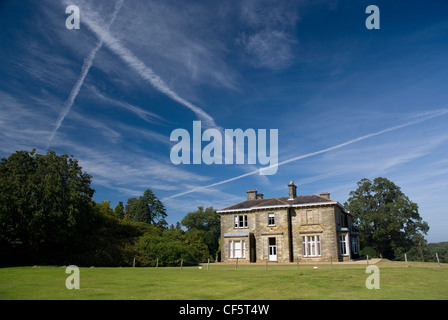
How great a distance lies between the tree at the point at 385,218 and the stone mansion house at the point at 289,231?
13.3m

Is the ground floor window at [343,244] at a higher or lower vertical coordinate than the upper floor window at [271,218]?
lower

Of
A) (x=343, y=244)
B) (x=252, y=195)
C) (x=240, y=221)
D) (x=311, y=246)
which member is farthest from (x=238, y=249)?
(x=343, y=244)

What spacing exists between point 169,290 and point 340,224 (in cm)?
3055

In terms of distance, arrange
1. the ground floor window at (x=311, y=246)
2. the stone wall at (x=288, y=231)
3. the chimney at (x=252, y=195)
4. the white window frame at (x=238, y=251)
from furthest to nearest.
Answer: the chimney at (x=252, y=195) < the white window frame at (x=238, y=251) < the ground floor window at (x=311, y=246) < the stone wall at (x=288, y=231)

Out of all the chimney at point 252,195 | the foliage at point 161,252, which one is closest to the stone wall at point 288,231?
the chimney at point 252,195

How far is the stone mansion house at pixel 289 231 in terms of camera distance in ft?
119

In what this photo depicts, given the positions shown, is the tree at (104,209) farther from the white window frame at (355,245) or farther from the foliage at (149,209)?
the white window frame at (355,245)

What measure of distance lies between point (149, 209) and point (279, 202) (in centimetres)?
3663

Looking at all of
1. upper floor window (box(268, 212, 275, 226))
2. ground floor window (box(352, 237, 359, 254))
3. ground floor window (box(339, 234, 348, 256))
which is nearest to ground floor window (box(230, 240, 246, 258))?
upper floor window (box(268, 212, 275, 226))
